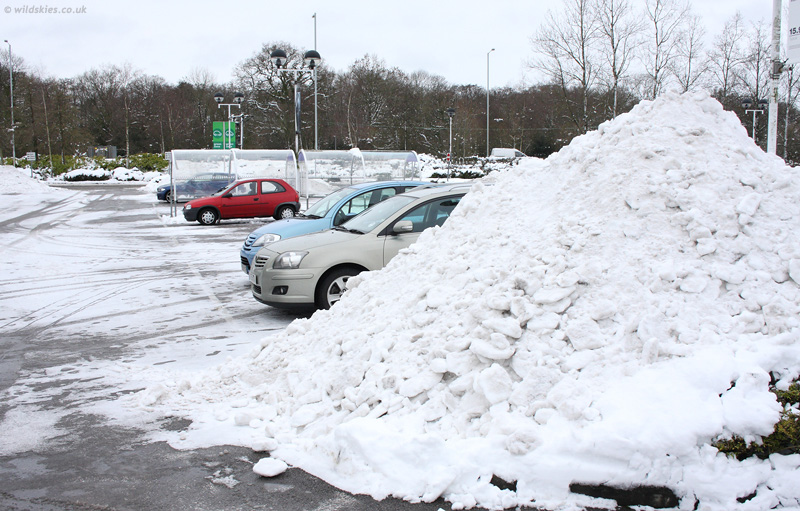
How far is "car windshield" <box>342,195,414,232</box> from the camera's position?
27.4 ft

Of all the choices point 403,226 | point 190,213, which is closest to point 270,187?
point 190,213

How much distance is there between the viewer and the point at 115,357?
6570mm

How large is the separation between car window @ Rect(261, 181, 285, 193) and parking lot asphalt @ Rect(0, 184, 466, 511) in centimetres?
607

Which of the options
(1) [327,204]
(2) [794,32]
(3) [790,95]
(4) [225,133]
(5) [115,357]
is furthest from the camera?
(4) [225,133]

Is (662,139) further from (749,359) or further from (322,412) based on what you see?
(322,412)

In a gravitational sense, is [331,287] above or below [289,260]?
below

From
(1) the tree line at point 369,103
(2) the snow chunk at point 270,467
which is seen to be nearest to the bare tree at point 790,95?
(1) the tree line at point 369,103

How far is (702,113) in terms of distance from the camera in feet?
17.8

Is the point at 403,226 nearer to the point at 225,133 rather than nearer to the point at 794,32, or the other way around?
the point at 794,32

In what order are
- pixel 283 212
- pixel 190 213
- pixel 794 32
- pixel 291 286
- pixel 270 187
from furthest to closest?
1. pixel 283 212
2. pixel 270 187
3. pixel 190 213
4. pixel 291 286
5. pixel 794 32

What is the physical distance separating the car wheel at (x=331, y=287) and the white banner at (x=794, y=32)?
19.4 feet

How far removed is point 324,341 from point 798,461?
333cm

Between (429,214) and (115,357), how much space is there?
4.06 meters

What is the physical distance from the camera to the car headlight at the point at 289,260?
7.92 metres
